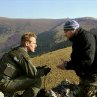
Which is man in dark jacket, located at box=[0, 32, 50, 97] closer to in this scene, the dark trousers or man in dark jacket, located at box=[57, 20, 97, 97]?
the dark trousers

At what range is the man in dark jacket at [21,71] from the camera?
930 cm

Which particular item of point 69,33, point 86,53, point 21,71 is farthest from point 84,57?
point 21,71

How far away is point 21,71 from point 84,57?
79.5 inches

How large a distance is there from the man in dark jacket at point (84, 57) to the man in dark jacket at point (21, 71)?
3.13 feet

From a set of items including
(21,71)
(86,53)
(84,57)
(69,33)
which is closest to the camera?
(86,53)

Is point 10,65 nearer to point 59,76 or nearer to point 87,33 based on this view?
point 87,33

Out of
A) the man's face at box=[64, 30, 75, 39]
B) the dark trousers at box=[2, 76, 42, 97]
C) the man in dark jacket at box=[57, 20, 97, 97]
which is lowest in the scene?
the dark trousers at box=[2, 76, 42, 97]

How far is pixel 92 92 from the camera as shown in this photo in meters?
9.21

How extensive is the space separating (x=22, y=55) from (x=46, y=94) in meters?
1.87

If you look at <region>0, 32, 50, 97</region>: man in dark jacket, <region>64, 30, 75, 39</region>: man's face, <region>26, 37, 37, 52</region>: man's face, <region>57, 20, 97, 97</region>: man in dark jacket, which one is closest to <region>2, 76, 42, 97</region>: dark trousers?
<region>0, 32, 50, 97</region>: man in dark jacket

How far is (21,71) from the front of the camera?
9.44 meters

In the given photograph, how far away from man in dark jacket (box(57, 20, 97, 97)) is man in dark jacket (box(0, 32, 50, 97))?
3.13 ft

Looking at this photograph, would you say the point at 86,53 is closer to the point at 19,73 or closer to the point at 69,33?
the point at 69,33

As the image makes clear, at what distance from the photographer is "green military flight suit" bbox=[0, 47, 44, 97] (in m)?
9.29
